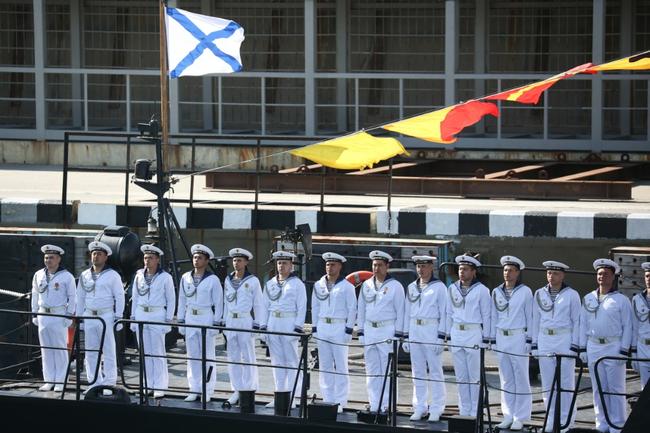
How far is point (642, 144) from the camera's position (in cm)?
2145

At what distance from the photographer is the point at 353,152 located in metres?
13.8

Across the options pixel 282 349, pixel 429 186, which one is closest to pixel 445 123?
pixel 282 349

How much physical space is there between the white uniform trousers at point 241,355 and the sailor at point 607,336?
10.1 feet

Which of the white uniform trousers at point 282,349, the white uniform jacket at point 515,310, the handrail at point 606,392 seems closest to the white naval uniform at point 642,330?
the handrail at point 606,392

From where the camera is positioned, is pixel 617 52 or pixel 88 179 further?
pixel 617 52

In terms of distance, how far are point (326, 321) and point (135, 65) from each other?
14.6 metres

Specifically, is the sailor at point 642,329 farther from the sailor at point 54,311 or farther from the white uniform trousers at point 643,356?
the sailor at point 54,311

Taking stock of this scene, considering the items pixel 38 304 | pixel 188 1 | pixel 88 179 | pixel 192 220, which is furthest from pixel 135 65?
pixel 38 304

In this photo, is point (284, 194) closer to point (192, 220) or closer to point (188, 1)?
point (192, 220)

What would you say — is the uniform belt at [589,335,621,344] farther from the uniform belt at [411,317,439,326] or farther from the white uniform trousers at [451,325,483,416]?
the uniform belt at [411,317,439,326]

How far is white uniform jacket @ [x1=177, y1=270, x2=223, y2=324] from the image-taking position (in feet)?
42.3

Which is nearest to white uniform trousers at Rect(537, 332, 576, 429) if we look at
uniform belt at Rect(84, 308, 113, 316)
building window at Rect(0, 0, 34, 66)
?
uniform belt at Rect(84, 308, 113, 316)

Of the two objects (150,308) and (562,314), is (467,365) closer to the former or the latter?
(562,314)

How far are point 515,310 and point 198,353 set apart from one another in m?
3.04
